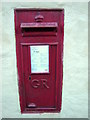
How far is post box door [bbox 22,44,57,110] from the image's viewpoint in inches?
85.4

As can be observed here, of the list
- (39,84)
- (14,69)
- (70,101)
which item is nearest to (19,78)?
(14,69)

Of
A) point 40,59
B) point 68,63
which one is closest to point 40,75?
point 40,59

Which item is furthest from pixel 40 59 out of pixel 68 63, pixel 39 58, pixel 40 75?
pixel 68 63

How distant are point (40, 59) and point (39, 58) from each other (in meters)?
0.02

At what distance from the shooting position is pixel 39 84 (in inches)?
91.0

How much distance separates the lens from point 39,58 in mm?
2201

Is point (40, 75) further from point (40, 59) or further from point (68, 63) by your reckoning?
point (68, 63)

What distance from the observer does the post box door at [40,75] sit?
2.17 m

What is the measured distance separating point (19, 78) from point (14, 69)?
0.18m

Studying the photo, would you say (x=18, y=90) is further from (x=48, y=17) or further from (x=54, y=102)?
(x=48, y=17)

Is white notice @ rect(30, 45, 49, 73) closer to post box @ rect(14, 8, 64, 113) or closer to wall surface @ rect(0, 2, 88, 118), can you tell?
post box @ rect(14, 8, 64, 113)

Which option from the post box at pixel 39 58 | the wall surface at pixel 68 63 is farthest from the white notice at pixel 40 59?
the wall surface at pixel 68 63

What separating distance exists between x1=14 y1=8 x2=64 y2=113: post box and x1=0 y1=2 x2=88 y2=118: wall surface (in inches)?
3.5

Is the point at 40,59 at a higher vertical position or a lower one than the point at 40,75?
higher
